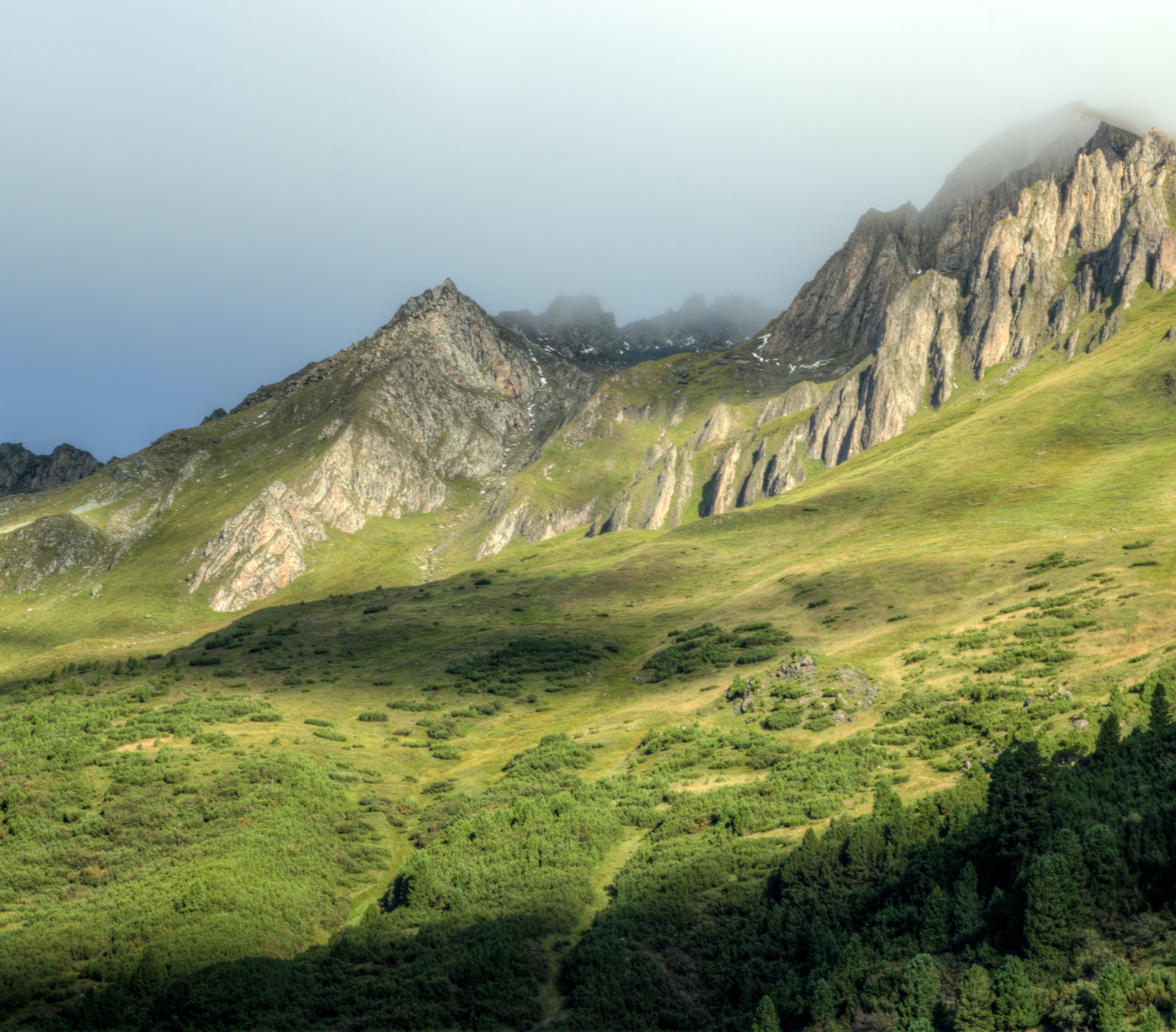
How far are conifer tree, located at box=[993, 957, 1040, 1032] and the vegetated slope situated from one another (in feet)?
0.39

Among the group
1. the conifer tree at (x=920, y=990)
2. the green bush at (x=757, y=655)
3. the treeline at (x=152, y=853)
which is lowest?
the conifer tree at (x=920, y=990)

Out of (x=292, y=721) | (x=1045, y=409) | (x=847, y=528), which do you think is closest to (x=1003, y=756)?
(x=292, y=721)

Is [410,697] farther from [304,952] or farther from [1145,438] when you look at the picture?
[1145,438]

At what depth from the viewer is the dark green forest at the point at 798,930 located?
19.6 meters

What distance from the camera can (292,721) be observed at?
61594 mm

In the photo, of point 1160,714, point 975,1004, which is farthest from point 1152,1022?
point 1160,714

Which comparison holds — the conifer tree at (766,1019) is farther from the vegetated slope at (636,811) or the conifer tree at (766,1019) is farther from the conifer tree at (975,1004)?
the conifer tree at (975,1004)

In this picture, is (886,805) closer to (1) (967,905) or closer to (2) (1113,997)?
(1) (967,905)

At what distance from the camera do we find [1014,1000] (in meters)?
18.4

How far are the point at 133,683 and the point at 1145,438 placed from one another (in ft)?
471

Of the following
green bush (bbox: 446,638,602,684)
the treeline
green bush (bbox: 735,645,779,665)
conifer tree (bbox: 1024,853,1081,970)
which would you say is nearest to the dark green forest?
conifer tree (bbox: 1024,853,1081,970)

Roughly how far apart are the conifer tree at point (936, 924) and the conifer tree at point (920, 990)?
4.41 ft

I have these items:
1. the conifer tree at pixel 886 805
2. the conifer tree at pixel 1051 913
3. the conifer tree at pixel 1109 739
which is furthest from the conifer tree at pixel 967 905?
the conifer tree at pixel 1109 739

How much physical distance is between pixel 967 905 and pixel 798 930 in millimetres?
5781
